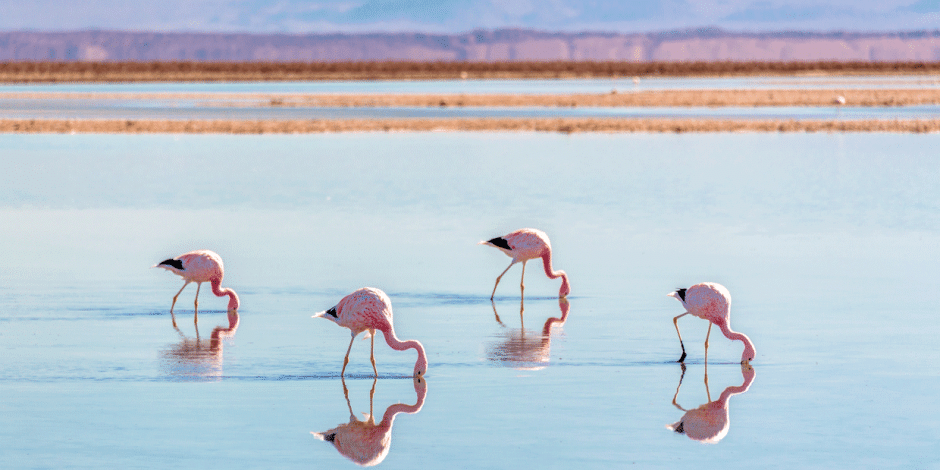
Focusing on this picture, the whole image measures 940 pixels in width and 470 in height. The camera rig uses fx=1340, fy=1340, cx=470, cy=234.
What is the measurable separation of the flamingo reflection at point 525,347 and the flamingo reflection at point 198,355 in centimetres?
221

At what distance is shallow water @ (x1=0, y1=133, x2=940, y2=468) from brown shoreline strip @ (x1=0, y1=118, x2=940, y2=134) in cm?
1442

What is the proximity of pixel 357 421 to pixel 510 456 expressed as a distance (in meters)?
1.31

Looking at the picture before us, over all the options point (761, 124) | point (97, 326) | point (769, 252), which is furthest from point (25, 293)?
point (761, 124)

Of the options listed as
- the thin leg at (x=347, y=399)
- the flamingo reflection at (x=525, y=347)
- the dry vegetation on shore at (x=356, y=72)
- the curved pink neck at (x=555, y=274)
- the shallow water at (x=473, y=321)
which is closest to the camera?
the shallow water at (x=473, y=321)

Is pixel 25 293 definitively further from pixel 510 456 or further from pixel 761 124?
pixel 761 124

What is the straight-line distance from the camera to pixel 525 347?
11281mm

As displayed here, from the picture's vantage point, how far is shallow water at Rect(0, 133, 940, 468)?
8422 millimetres

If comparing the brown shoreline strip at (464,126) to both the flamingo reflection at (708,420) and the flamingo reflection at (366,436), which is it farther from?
the flamingo reflection at (366,436)

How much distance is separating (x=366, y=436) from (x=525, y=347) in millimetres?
2943

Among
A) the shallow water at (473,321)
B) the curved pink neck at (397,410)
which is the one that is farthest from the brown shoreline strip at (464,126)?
the curved pink neck at (397,410)

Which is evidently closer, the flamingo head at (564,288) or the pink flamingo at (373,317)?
the pink flamingo at (373,317)

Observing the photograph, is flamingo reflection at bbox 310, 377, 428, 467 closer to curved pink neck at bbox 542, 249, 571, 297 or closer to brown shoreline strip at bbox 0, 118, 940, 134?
curved pink neck at bbox 542, 249, 571, 297

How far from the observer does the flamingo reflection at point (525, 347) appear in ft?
35.0

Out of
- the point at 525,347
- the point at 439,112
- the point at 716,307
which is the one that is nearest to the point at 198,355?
the point at 525,347
